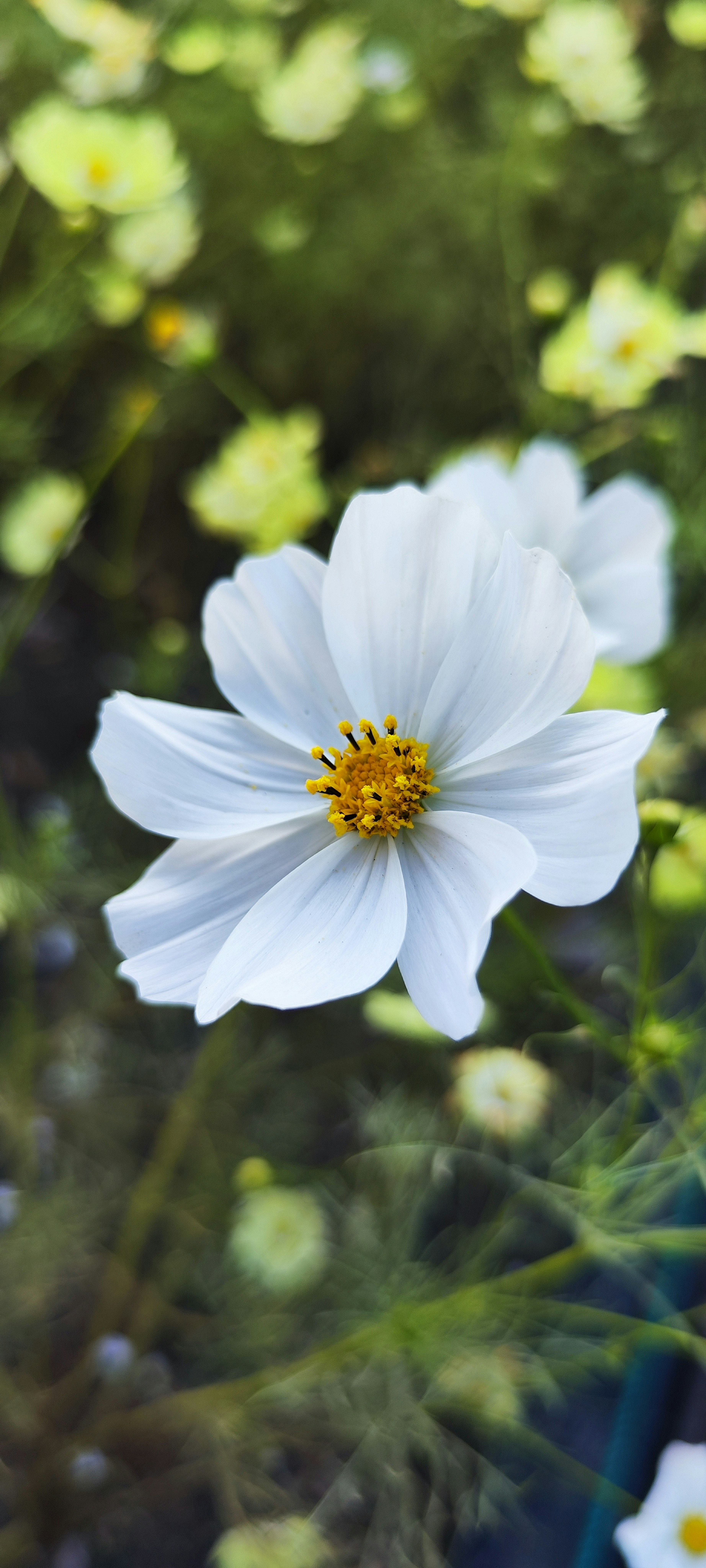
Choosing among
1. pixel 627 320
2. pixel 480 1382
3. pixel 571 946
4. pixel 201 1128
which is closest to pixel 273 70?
pixel 627 320

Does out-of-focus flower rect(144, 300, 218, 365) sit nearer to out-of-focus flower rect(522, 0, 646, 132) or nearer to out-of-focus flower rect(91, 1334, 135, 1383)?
out-of-focus flower rect(522, 0, 646, 132)

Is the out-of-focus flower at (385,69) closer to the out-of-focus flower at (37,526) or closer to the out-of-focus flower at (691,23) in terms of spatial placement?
the out-of-focus flower at (691,23)

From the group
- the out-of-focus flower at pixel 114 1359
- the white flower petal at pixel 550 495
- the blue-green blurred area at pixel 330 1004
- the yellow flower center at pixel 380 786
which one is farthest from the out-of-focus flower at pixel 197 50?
the out-of-focus flower at pixel 114 1359

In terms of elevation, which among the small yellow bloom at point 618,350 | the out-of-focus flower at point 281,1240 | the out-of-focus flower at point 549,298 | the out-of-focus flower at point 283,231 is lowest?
the out-of-focus flower at point 281,1240

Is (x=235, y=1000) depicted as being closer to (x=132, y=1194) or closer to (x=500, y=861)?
(x=500, y=861)

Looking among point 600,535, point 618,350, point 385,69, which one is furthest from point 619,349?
point 385,69

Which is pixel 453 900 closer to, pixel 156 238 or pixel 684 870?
pixel 684 870

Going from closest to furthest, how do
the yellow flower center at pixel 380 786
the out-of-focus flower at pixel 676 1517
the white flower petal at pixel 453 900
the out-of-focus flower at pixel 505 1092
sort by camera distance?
1. the white flower petal at pixel 453 900
2. the yellow flower center at pixel 380 786
3. the out-of-focus flower at pixel 676 1517
4. the out-of-focus flower at pixel 505 1092
